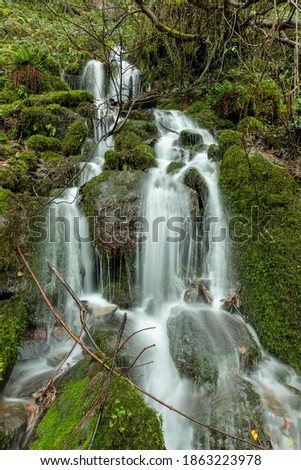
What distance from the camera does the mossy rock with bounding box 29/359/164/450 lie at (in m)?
2.00

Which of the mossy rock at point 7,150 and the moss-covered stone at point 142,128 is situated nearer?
the mossy rock at point 7,150

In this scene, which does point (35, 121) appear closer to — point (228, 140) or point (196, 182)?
point (196, 182)

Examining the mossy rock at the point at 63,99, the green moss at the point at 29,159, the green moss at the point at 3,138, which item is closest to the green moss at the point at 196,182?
the green moss at the point at 29,159

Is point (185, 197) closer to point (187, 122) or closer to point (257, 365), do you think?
point (257, 365)

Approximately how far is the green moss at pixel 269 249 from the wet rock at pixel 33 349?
9.16 feet

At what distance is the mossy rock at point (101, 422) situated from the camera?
200 cm

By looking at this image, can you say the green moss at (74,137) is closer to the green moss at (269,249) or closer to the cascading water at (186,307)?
the cascading water at (186,307)

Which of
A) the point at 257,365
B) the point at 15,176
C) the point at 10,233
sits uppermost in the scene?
the point at 15,176

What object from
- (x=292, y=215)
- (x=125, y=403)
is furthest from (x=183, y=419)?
(x=292, y=215)

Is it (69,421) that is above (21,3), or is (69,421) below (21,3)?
below

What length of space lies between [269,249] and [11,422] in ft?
11.7

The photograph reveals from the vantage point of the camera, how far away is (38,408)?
108 inches

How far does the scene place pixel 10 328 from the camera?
10.7 ft
